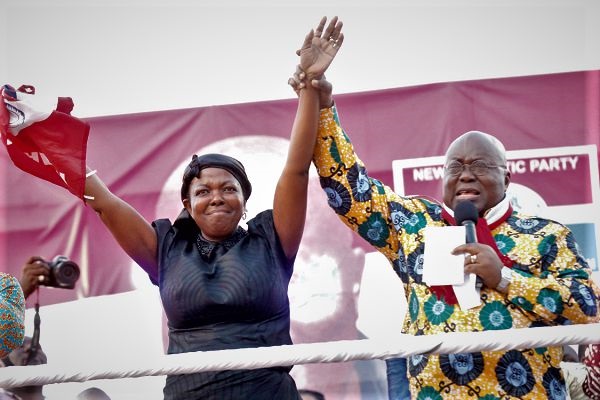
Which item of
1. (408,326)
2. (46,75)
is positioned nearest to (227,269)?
(408,326)

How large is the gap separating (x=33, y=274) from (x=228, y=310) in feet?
6.94

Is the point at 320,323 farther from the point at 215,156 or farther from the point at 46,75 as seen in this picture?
the point at 46,75

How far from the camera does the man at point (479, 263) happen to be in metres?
2.47

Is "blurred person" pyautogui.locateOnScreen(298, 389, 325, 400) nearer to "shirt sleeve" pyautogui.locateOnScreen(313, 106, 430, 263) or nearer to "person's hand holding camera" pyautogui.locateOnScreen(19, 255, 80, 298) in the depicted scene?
"person's hand holding camera" pyautogui.locateOnScreen(19, 255, 80, 298)

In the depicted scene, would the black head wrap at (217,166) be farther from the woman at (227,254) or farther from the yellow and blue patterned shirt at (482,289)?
the yellow and blue patterned shirt at (482,289)

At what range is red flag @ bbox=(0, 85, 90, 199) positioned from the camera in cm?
271

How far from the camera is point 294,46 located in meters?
4.55

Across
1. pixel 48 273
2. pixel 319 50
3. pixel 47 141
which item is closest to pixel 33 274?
pixel 48 273

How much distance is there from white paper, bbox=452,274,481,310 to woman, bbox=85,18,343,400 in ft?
1.69

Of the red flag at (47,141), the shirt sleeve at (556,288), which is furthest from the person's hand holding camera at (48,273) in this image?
the shirt sleeve at (556,288)

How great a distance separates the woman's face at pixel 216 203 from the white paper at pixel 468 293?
28.1 inches

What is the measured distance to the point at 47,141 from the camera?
2.76 meters

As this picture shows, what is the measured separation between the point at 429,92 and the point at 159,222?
2066 mm

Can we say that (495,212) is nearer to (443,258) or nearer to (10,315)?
(443,258)
